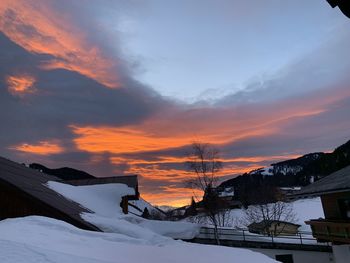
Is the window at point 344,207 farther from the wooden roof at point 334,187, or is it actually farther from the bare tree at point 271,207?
the bare tree at point 271,207

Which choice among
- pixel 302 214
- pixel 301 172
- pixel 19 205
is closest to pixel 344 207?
pixel 19 205

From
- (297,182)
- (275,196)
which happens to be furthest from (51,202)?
(297,182)

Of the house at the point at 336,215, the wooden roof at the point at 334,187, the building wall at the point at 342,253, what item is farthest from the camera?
the building wall at the point at 342,253

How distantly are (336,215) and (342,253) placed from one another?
7.98 feet

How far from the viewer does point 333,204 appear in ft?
72.3

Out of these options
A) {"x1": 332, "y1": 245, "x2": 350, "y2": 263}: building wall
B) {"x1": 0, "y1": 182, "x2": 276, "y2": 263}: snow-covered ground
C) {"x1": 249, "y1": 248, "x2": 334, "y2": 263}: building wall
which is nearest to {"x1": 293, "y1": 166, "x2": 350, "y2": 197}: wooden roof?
{"x1": 332, "y1": 245, "x2": 350, "y2": 263}: building wall

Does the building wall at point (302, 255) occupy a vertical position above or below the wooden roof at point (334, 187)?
below

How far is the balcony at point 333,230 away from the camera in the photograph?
19078 millimetres

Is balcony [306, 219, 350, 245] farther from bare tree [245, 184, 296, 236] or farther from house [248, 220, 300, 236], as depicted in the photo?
bare tree [245, 184, 296, 236]

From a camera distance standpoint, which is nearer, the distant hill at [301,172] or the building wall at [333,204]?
the building wall at [333,204]

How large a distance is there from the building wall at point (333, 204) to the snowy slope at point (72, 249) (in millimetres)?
14547

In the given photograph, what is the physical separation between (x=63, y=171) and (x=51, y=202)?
170ft

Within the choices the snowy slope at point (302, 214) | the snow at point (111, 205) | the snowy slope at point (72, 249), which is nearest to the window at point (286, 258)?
the snow at point (111, 205)

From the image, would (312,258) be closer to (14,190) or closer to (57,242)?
(14,190)
